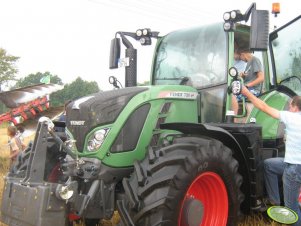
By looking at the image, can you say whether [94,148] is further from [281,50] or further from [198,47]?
Result: [281,50]

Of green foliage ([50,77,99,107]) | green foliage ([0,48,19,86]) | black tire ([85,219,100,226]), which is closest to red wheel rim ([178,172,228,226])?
black tire ([85,219,100,226])

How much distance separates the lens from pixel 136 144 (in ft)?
13.4

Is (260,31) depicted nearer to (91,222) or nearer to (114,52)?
(114,52)

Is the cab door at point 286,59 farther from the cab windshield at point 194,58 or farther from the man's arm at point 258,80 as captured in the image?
the cab windshield at point 194,58

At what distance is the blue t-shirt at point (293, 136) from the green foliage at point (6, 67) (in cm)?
3961

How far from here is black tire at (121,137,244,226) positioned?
3.39 meters

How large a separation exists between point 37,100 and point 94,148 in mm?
8489

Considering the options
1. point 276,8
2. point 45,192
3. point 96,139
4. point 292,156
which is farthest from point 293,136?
point 45,192

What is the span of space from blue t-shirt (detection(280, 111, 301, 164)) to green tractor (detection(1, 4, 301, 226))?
32 centimetres

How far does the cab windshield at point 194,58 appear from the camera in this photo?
486 cm

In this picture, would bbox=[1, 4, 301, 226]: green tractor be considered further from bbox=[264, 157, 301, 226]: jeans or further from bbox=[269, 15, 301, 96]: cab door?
bbox=[269, 15, 301, 96]: cab door

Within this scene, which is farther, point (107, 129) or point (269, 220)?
point (269, 220)

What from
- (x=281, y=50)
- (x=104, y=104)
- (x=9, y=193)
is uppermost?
(x=281, y=50)

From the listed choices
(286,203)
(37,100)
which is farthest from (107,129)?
(37,100)
